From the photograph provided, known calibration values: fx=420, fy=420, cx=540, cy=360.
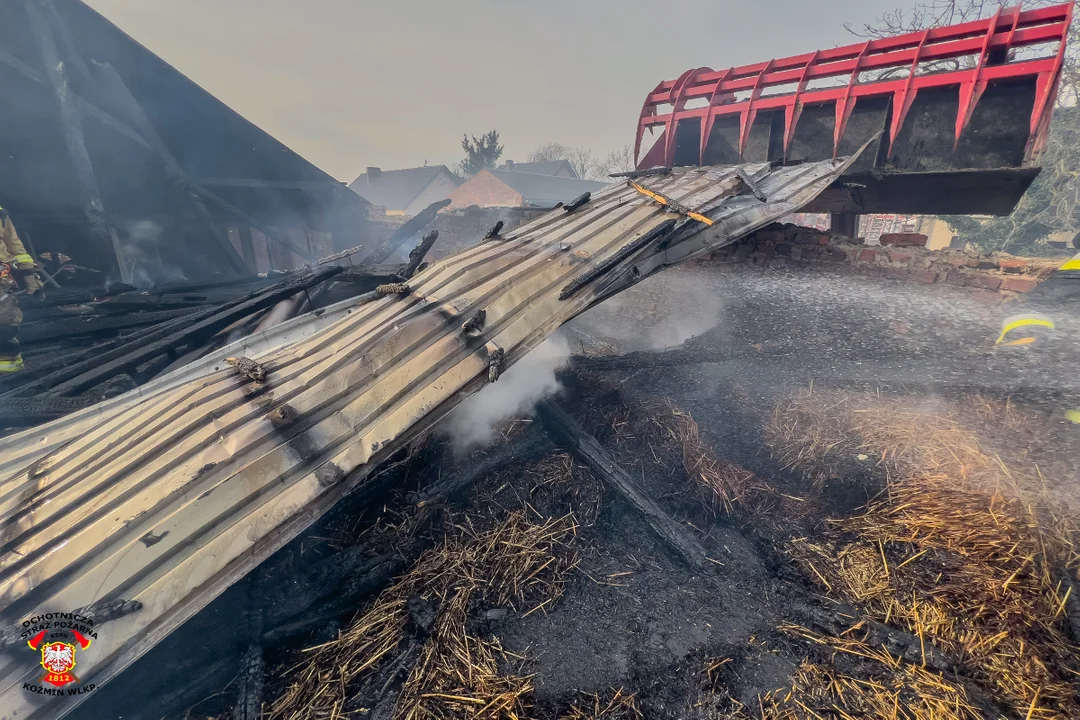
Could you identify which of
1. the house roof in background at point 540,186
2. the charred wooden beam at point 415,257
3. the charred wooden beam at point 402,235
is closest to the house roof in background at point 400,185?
the house roof in background at point 540,186

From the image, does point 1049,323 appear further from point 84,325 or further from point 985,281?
point 84,325

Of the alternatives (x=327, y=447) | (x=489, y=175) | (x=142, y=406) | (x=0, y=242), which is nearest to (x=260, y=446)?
(x=327, y=447)

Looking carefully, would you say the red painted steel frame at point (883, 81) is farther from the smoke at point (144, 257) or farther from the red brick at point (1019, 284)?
the smoke at point (144, 257)

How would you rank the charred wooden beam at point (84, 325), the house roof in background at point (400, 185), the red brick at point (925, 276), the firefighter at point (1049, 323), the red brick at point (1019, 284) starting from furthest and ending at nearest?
1. the house roof in background at point (400, 185)
2. the charred wooden beam at point (84, 325)
3. the red brick at point (925, 276)
4. the red brick at point (1019, 284)
5. the firefighter at point (1049, 323)

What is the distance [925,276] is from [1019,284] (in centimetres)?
85

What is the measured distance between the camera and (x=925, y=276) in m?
5.19

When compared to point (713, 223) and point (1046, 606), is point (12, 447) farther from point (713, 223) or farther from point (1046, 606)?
point (1046, 606)

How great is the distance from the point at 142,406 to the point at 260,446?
4.49ft

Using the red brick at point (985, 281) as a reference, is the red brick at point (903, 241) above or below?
above

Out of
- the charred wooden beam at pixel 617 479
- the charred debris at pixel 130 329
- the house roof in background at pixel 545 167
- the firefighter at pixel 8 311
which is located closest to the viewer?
the charred wooden beam at pixel 617 479

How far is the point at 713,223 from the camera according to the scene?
3783mm

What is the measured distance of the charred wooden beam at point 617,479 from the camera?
2.93 meters

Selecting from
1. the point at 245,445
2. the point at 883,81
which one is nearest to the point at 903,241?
the point at 883,81

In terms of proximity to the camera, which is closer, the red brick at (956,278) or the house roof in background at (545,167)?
the red brick at (956,278)
